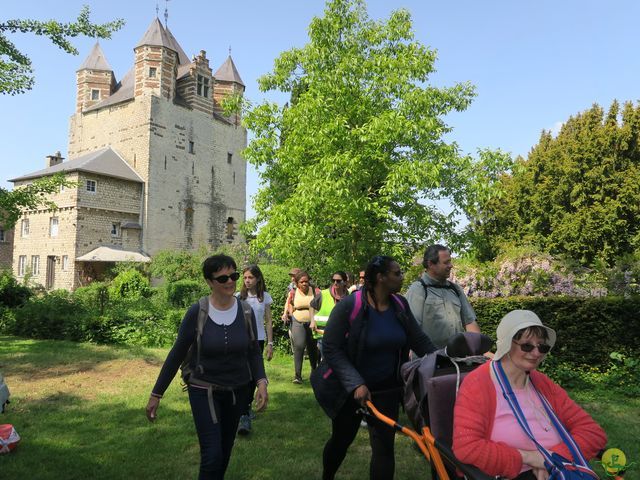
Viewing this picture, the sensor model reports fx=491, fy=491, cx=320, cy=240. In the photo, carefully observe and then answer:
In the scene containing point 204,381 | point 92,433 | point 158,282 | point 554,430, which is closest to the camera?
point 554,430

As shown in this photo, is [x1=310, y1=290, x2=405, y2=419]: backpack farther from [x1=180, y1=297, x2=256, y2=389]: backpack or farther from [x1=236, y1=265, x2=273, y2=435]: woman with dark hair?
[x1=236, y1=265, x2=273, y2=435]: woman with dark hair

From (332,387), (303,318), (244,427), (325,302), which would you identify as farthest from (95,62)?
(332,387)

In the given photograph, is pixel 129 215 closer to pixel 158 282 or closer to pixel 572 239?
pixel 158 282

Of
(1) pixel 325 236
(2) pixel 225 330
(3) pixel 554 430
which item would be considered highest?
(1) pixel 325 236

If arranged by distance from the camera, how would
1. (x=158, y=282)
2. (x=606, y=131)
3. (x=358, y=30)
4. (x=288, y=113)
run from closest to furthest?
(x=288, y=113), (x=358, y=30), (x=606, y=131), (x=158, y=282)

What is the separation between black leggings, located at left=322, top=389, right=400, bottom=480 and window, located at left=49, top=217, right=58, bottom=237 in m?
37.9

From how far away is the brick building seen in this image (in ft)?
117

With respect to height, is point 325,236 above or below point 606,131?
below

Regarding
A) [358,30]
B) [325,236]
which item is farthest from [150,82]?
[325,236]

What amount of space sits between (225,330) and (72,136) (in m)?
45.0

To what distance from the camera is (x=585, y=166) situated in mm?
26047

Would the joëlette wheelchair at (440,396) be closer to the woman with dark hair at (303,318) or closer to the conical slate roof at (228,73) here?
the woman with dark hair at (303,318)

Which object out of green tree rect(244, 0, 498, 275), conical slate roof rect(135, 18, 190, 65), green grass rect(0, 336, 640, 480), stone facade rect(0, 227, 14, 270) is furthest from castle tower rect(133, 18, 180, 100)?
green grass rect(0, 336, 640, 480)

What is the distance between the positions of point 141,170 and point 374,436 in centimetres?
3810
